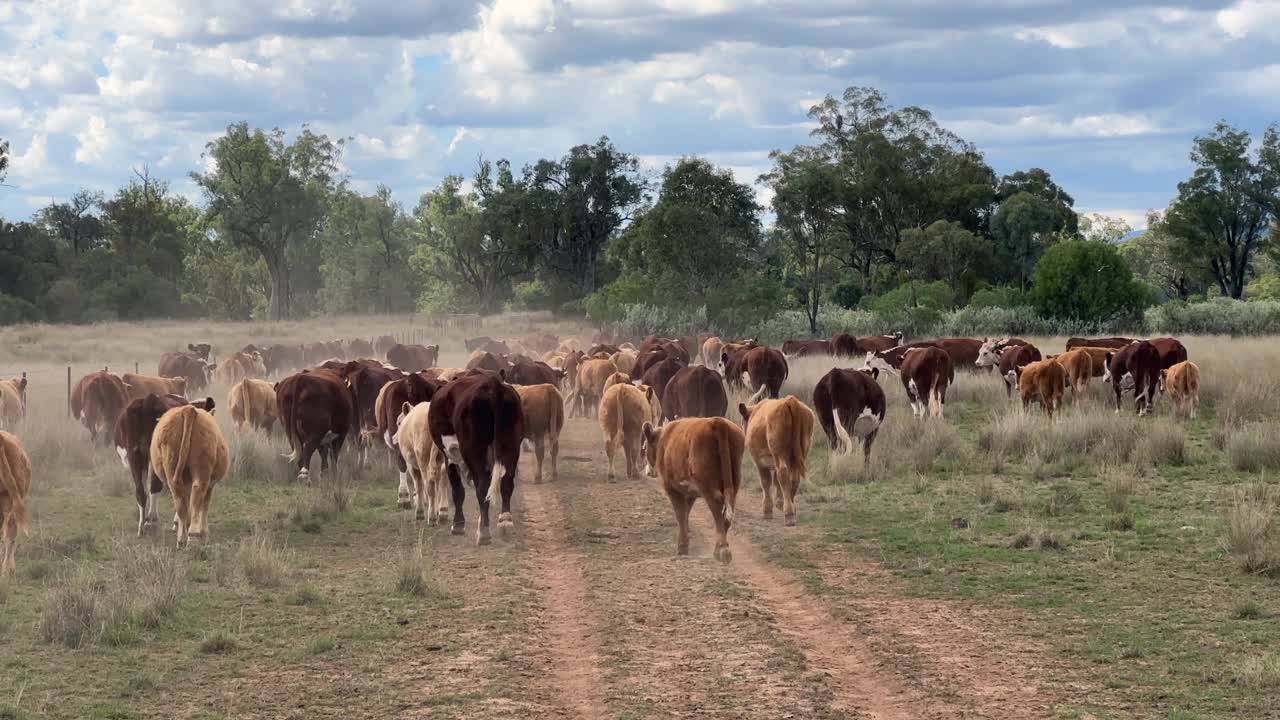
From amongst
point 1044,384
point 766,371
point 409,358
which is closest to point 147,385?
point 766,371

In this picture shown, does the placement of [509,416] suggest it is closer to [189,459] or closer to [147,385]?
[189,459]

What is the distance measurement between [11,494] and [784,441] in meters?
7.25

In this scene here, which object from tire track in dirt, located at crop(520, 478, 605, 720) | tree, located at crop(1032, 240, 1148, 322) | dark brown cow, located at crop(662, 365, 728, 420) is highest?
tree, located at crop(1032, 240, 1148, 322)

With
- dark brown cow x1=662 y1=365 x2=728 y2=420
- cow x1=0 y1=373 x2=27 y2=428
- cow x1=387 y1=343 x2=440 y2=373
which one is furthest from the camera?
cow x1=387 y1=343 x2=440 y2=373

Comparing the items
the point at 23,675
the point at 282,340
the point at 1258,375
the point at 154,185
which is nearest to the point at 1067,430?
the point at 1258,375

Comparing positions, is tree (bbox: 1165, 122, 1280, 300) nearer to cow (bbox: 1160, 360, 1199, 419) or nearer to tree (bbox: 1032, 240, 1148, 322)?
tree (bbox: 1032, 240, 1148, 322)

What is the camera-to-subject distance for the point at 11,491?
1227 centimetres

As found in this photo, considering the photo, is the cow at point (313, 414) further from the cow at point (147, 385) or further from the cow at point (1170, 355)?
the cow at point (1170, 355)

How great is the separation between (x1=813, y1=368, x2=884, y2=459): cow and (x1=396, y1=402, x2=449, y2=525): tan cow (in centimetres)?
650

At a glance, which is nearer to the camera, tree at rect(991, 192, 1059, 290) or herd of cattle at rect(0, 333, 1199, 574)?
herd of cattle at rect(0, 333, 1199, 574)

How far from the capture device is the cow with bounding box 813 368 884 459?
21.0 metres

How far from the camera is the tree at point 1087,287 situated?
185 feet

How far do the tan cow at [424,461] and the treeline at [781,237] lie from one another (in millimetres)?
38992

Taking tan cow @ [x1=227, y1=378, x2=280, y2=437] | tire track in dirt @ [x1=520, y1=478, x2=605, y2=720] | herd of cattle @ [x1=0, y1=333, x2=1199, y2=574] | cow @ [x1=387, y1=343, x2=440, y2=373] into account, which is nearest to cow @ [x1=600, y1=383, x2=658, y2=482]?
herd of cattle @ [x1=0, y1=333, x2=1199, y2=574]
